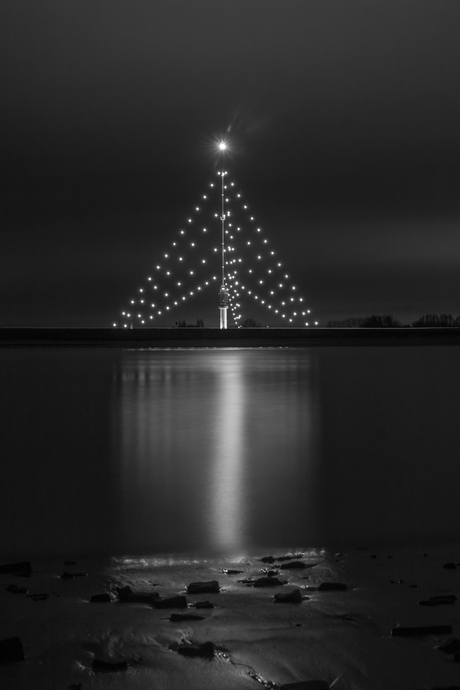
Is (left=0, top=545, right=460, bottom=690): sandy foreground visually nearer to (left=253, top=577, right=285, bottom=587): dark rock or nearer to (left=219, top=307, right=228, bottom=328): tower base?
(left=253, top=577, right=285, bottom=587): dark rock

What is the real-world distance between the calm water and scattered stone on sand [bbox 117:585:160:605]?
0.73 m

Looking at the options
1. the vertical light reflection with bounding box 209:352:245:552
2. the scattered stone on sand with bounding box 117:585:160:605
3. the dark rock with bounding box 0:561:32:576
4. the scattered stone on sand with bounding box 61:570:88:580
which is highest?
the vertical light reflection with bounding box 209:352:245:552

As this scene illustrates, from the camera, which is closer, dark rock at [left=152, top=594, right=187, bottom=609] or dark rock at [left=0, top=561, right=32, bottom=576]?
dark rock at [left=152, top=594, right=187, bottom=609]

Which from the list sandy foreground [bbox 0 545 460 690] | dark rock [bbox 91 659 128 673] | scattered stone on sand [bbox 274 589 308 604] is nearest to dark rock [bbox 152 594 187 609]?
sandy foreground [bbox 0 545 460 690]

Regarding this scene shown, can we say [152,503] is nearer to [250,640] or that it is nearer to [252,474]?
[252,474]

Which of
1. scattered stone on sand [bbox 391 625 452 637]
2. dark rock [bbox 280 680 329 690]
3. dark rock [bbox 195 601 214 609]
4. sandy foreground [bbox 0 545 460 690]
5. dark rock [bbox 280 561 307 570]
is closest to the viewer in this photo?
dark rock [bbox 280 680 329 690]

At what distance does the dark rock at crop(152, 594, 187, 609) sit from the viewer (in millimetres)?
2434

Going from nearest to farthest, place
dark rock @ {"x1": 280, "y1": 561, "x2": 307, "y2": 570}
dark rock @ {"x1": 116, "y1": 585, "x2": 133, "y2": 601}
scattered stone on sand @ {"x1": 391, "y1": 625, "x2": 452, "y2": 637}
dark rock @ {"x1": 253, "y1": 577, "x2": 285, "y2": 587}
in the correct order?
scattered stone on sand @ {"x1": 391, "y1": 625, "x2": 452, "y2": 637} → dark rock @ {"x1": 116, "y1": 585, "x2": 133, "y2": 601} → dark rock @ {"x1": 253, "y1": 577, "x2": 285, "y2": 587} → dark rock @ {"x1": 280, "y1": 561, "x2": 307, "y2": 570}

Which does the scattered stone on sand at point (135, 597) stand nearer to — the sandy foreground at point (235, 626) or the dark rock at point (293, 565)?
the sandy foreground at point (235, 626)

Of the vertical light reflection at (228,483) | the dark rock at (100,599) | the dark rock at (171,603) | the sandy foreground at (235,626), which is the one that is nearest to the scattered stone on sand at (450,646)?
the sandy foreground at (235,626)

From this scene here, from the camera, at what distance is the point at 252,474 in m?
5.27

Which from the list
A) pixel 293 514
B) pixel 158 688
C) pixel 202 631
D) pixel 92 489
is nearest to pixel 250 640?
pixel 202 631

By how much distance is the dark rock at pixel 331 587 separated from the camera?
8.62ft

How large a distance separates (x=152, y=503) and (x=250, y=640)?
224 cm
